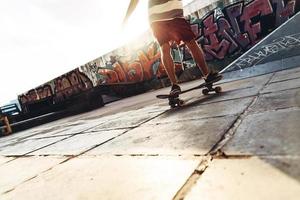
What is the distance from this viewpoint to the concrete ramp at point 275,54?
428 cm

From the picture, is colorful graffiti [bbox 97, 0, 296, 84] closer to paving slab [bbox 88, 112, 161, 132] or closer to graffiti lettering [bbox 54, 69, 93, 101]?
graffiti lettering [bbox 54, 69, 93, 101]

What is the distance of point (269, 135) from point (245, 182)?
429 mm

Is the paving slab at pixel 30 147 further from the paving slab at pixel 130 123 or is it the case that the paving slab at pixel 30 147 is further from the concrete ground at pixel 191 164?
the concrete ground at pixel 191 164

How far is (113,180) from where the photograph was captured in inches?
43.4

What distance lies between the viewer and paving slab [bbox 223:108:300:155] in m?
0.96

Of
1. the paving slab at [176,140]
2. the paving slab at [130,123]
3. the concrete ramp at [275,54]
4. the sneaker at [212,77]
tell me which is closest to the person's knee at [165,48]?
the sneaker at [212,77]

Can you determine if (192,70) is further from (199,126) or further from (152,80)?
(199,126)

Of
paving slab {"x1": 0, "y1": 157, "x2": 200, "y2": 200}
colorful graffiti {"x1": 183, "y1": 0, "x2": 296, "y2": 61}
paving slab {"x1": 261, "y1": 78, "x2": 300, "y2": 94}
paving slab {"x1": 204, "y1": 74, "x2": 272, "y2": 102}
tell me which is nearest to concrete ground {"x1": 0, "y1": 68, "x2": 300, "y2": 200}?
paving slab {"x1": 0, "y1": 157, "x2": 200, "y2": 200}

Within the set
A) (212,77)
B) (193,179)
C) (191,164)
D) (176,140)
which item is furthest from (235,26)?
(193,179)

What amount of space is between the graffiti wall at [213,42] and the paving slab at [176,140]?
26.6ft

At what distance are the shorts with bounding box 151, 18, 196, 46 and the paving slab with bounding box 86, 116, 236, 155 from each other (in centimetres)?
136

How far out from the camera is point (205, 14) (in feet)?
32.5

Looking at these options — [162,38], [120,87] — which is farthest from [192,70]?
[162,38]

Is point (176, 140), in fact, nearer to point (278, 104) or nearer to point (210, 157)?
point (210, 157)
